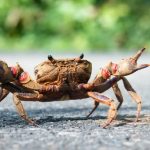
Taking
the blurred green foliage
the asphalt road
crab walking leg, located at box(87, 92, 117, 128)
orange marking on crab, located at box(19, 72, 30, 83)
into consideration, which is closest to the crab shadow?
the asphalt road

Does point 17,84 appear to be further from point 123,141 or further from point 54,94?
point 123,141

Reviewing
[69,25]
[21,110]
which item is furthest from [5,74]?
[69,25]

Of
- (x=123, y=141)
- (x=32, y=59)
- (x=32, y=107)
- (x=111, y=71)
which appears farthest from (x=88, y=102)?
(x=32, y=59)

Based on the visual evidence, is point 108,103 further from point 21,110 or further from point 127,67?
point 21,110

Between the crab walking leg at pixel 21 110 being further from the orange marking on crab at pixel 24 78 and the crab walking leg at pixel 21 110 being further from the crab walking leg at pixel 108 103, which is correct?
the crab walking leg at pixel 108 103

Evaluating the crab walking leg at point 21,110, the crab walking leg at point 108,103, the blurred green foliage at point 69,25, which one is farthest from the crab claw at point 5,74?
the blurred green foliage at point 69,25

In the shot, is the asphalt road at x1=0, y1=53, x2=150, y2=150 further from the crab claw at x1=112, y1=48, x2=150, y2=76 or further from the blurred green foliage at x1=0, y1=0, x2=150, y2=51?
the blurred green foliage at x1=0, y1=0, x2=150, y2=51
